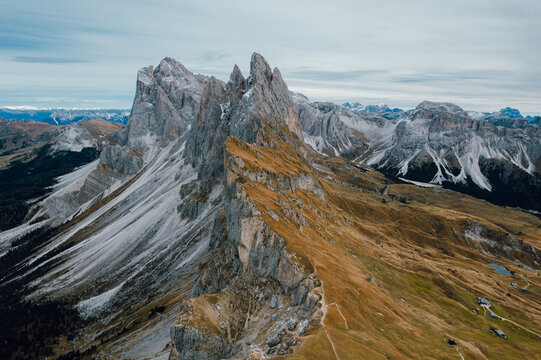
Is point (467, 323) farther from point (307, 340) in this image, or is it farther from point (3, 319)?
point (3, 319)

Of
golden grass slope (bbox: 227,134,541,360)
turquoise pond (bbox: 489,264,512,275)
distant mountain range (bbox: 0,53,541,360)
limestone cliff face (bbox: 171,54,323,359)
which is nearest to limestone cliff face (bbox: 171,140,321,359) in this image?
limestone cliff face (bbox: 171,54,323,359)

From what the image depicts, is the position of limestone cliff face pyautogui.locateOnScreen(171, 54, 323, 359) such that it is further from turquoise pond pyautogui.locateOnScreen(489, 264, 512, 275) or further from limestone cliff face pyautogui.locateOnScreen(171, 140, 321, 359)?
turquoise pond pyautogui.locateOnScreen(489, 264, 512, 275)

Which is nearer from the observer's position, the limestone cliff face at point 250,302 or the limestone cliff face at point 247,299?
the limestone cliff face at point 250,302

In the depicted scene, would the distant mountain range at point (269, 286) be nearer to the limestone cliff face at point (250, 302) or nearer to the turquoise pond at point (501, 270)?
the limestone cliff face at point (250, 302)

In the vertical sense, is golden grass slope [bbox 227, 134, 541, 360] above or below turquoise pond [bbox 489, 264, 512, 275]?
above

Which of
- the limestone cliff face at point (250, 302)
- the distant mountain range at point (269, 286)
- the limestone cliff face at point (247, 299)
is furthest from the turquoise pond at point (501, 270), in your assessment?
the limestone cliff face at point (250, 302)

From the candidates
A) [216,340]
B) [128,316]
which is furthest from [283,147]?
[216,340]

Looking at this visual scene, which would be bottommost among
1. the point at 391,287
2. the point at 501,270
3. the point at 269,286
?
the point at 501,270

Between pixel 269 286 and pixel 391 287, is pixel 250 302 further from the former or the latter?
pixel 391 287

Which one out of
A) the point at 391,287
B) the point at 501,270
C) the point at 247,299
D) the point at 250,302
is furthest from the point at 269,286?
the point at 501,270

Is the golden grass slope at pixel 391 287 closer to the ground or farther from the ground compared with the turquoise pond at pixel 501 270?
farther from the ground

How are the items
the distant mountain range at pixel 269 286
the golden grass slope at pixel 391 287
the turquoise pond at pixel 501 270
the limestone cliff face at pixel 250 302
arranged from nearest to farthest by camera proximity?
the limestone cliff face at pixel 250 302
the golden grass slope at pixel 391 287
the distant mountain range at pixel 269 286
the turquoise pond at pixel 501 270

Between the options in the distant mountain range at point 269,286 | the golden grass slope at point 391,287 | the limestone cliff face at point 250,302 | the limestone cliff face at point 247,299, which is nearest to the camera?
the limestone cliff face at point 250,302
